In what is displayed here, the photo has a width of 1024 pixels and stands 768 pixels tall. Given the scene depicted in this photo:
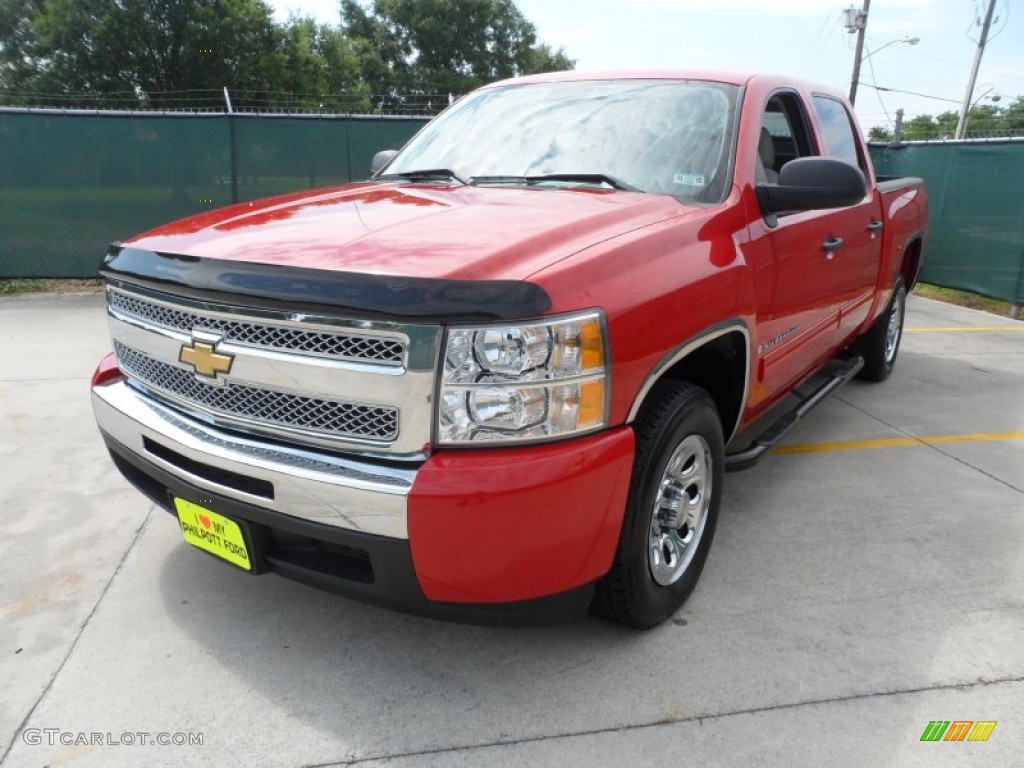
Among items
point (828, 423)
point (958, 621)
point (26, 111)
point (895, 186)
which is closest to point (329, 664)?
point (958, 621)

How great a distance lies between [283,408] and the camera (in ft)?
7.17

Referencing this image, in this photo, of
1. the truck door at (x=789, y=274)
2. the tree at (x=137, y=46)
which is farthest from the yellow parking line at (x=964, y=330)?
the tree at (x=137, y=46)

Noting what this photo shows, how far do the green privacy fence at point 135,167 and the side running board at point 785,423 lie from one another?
6390 mm

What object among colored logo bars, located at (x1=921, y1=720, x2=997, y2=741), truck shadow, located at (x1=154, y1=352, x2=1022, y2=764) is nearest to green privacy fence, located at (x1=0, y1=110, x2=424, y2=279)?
truck shadow, located at (x1=154, y1=352, x2=1022, y2=764)

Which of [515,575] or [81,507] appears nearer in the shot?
[515,575]

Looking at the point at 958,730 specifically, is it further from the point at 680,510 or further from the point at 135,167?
the point at 135,167

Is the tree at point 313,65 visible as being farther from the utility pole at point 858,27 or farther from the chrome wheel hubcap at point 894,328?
the chrome wheel hubcap at point 894,328

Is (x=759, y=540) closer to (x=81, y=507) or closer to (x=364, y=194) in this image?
(x=364, y=194)

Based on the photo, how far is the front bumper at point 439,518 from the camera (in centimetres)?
197

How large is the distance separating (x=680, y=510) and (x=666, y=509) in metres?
0.07

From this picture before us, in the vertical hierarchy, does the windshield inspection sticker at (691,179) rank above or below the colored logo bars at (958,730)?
above

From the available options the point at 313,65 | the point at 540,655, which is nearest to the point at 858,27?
the point at 313,65

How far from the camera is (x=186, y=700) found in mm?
2354

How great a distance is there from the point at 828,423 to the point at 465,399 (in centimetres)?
364
